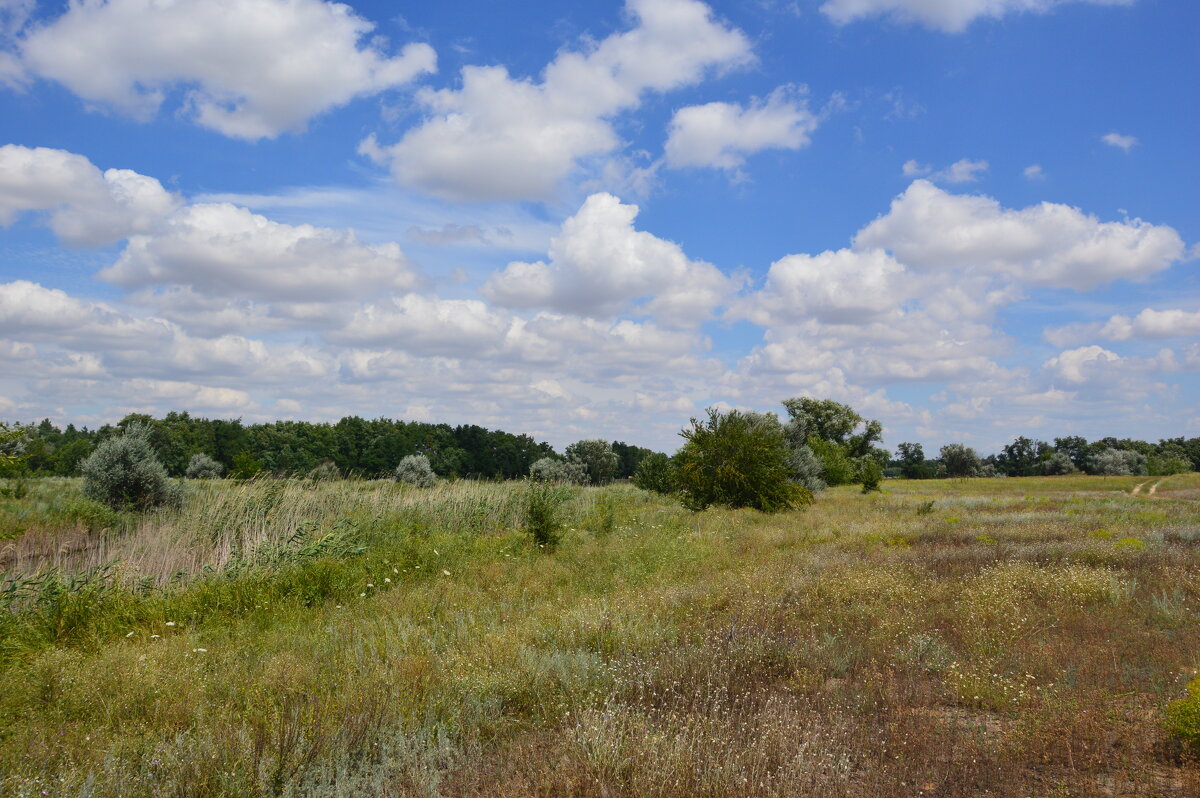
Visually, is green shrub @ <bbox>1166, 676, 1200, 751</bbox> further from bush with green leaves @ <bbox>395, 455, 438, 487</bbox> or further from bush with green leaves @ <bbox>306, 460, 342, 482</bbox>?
bush with green leaves @ <bbox>395, 455, 438, 487</bbox>

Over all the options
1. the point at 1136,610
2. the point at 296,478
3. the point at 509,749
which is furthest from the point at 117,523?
the point at 1136,610

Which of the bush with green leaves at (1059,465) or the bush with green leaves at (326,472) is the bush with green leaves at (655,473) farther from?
the bush with green leaves at (1059,465)

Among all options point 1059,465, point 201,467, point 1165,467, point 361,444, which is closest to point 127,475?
point 201,467

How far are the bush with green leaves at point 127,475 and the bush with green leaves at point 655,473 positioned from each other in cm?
2197

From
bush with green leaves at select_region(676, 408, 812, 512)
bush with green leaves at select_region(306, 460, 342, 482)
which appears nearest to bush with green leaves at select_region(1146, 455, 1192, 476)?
bush with green leaves at select_region(676, 408, 812, 512)

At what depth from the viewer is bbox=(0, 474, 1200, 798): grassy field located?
429 centimetres

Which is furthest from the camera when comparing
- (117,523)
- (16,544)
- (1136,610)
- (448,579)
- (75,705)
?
(117,523)

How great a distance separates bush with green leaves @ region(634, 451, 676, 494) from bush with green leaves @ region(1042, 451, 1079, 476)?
253ft

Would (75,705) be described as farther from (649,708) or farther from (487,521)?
(487,521)

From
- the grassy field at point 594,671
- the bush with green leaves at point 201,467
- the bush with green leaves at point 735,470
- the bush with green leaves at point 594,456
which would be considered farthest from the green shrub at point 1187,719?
the bush with green leaves at point 594,456

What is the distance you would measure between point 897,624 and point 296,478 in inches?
649

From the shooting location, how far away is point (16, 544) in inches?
557

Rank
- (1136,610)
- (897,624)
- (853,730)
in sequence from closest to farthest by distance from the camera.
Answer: (853,730) < (897,624) < (1136,610)

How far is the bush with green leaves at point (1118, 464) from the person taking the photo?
77938 millimetres
